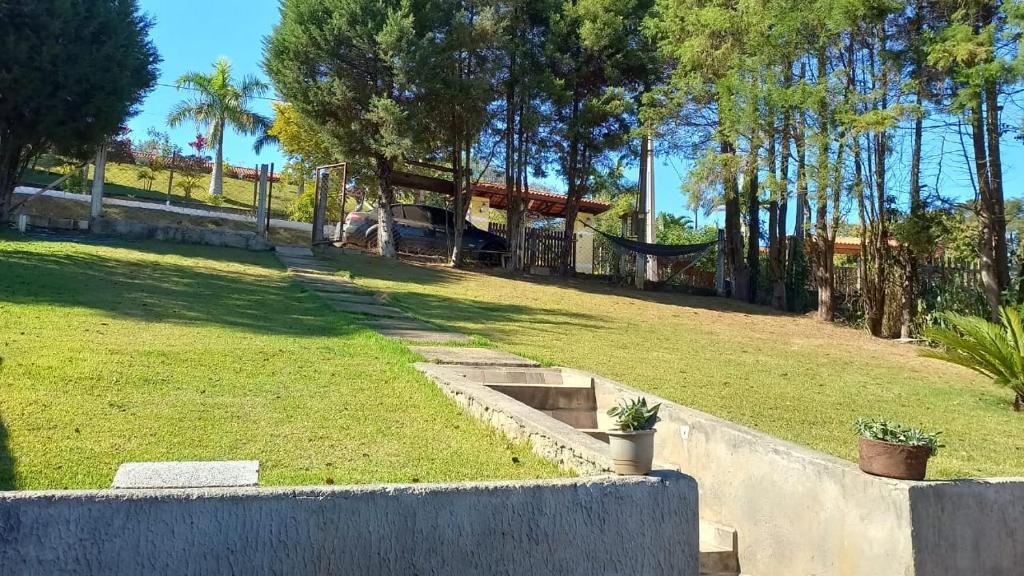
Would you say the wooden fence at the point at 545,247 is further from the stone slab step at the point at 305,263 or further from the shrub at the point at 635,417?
the shrub at the point at 635,417

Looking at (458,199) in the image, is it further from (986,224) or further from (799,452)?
(799,452)

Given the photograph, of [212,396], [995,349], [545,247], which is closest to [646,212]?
[545,247]

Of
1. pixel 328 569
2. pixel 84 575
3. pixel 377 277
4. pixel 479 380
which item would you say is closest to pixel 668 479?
pixel 328 569

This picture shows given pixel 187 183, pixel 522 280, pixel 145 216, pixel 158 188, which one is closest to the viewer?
pixel 522 280

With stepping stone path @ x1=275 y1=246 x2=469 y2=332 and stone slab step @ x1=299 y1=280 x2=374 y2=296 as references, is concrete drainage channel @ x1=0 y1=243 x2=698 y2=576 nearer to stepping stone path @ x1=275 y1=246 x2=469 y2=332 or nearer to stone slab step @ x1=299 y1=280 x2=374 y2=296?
stepping stone path @ x1=275 y1=246 x2=469 y2=332

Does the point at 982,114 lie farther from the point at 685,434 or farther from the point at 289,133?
the point at 289,133

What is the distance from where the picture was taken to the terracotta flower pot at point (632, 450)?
3498 millimetres

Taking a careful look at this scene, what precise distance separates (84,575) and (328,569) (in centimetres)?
80

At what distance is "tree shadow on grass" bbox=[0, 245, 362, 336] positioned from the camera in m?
7.53

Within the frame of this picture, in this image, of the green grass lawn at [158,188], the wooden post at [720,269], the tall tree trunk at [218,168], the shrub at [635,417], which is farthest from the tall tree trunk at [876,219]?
the tall tree trunk at [218,168]

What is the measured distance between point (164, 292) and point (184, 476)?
21.5ft

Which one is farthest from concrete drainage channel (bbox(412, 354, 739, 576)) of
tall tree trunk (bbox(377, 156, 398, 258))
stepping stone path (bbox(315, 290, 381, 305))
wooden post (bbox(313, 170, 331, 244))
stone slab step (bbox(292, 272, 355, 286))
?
tall tree trunk (bbox(377, 156, 398, 258))

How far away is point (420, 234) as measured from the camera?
57.2 feet

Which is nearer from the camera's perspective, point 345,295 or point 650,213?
point 345,295
